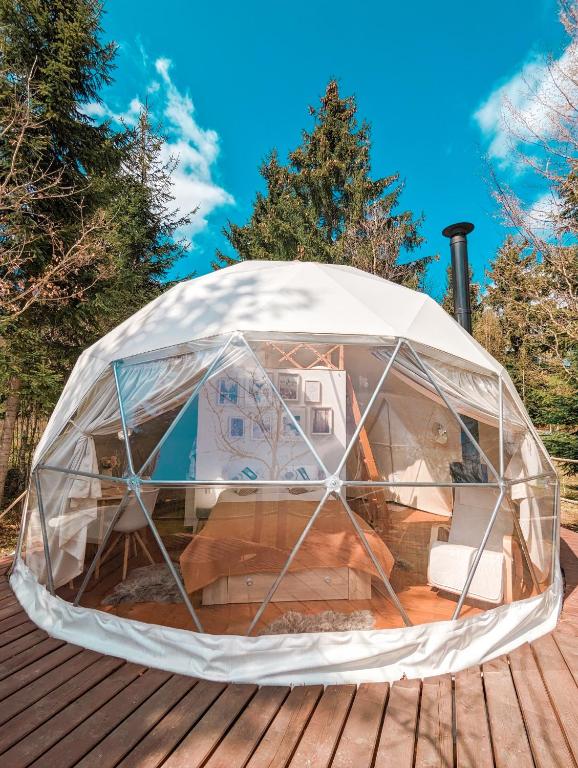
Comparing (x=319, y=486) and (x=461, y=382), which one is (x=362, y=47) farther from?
(x=319, y=486)

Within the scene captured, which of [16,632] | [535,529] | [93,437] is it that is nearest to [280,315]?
[93,437]

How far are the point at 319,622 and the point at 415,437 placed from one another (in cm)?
241

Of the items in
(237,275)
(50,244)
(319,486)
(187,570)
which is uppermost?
(50,244)

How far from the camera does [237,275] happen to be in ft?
18.4

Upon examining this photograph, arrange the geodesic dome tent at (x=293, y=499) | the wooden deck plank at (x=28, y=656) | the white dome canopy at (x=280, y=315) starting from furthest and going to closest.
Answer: the white dome canopy at (x=280, y=315), the geodesic dome tent at (x=293, y=499), the wooden deck plank at (x=28, y=656)

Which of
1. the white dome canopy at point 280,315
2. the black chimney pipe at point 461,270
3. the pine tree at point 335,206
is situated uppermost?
the pine tree at point 335,206

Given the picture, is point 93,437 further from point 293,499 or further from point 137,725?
point 137,725

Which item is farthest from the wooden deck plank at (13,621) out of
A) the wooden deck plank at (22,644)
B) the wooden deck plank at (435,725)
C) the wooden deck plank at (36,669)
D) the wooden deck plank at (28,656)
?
the wooden deck plank at (435,725)

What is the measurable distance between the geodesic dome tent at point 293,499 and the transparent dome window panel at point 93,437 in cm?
3

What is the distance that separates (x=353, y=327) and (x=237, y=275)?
2.04 metres

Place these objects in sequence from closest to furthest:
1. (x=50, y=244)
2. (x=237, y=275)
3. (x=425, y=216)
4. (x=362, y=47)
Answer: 1. (x=237, y=275)
2. (x=50, y=244)
3. (x=362, y=47)
4. (x=425, y=216)

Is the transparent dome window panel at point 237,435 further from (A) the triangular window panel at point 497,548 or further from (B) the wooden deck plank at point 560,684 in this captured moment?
(B) the wooden deck plank at point 560,684

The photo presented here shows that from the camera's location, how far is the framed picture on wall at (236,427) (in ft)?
13.6

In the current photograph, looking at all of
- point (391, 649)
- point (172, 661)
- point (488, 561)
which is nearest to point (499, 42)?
point (488, 561)
